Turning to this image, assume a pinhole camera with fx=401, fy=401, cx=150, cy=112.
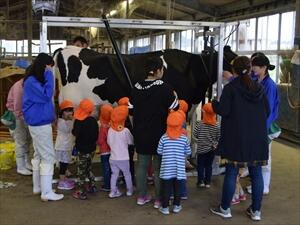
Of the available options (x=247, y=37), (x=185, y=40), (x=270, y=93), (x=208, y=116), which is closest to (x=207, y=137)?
(x=208, y=116)

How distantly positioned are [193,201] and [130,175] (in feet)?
2.23

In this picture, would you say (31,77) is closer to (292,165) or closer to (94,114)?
(94,114)

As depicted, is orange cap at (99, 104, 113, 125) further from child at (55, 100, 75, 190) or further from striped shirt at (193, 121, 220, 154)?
striped shirt at (193, 121, 220, 154)

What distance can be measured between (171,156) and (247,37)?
9378 mm

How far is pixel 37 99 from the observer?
3672 mm

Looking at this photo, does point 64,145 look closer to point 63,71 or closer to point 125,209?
point 63,71

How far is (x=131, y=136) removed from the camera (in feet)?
13.1

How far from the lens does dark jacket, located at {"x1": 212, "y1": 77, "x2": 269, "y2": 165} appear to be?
3.31 m

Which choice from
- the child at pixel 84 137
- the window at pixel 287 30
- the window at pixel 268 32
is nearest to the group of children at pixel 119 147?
the child at pixel 84 137

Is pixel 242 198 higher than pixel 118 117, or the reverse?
pixel 118 117

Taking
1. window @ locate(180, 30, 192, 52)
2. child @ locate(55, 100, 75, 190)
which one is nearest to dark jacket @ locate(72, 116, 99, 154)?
child @ locate(55, 100, 75, 190)

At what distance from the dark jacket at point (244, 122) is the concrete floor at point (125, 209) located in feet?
2.08

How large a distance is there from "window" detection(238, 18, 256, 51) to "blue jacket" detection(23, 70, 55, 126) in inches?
350

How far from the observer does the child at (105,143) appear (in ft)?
13.6
